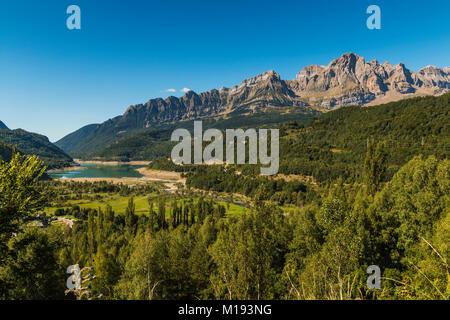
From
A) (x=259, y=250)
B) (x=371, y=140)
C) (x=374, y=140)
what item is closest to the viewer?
(x=259, y=250)

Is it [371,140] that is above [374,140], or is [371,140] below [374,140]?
below

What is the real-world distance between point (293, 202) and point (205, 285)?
3526 inches

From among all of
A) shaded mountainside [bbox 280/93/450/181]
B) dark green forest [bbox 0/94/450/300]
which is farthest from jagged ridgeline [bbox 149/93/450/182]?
dark green forest [bbox 0/94/450/300]

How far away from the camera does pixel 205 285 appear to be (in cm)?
3052

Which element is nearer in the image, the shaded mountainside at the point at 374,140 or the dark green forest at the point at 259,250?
the dark green forest at the point at 259,250

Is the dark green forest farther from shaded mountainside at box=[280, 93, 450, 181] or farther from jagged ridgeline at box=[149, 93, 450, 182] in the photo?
shaded mountainside at box=[280, 93, 450, 181]

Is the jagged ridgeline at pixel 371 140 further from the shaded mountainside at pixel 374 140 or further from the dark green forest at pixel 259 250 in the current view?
the dark green forest at pixel 259 250

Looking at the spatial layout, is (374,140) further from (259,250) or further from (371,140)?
(259,250)

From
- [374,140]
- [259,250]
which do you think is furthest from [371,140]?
[259,250]

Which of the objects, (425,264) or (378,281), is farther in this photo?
(378,281)

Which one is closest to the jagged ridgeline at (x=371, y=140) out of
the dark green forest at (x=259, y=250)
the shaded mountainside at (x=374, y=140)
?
the shaded mountainside at (x=374, y=140)
